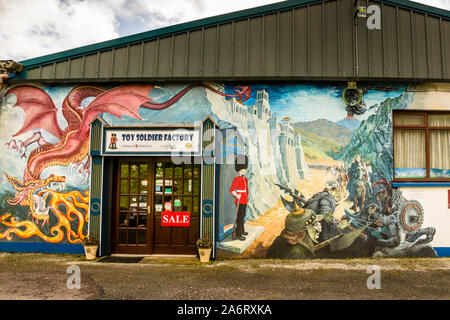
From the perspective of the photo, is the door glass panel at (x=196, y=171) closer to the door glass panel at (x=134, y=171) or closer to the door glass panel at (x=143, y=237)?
the door glass panel at (x=134, y=171)

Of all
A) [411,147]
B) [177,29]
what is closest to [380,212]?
[411,147]

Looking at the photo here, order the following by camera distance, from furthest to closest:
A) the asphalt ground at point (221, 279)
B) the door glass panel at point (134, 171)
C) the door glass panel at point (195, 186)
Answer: the door glass panel at point (134, 171), the door glass panel at point (195, 186), the asphalt ground at point (221, 279)

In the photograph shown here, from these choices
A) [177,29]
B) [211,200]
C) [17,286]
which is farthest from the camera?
[177,29]

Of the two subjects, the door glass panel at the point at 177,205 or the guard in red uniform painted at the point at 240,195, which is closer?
the guard in red uniform painted at the point at 240,195

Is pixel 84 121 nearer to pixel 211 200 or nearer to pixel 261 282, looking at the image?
pixel 211 200

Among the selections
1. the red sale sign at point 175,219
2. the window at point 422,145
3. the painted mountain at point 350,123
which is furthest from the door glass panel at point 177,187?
the window at point 422,145

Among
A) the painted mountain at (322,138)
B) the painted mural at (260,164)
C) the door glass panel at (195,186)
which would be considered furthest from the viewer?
the door glass panel at (195,186)

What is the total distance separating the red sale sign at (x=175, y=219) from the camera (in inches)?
278

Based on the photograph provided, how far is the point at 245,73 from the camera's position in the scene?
7188 millimetres

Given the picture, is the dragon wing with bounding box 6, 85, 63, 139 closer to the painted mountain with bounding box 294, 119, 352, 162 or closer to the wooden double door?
the wooden double door

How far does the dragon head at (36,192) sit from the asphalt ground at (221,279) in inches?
41.5

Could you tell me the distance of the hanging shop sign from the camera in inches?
271

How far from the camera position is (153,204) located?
286 inches

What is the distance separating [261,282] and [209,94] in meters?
4.34
